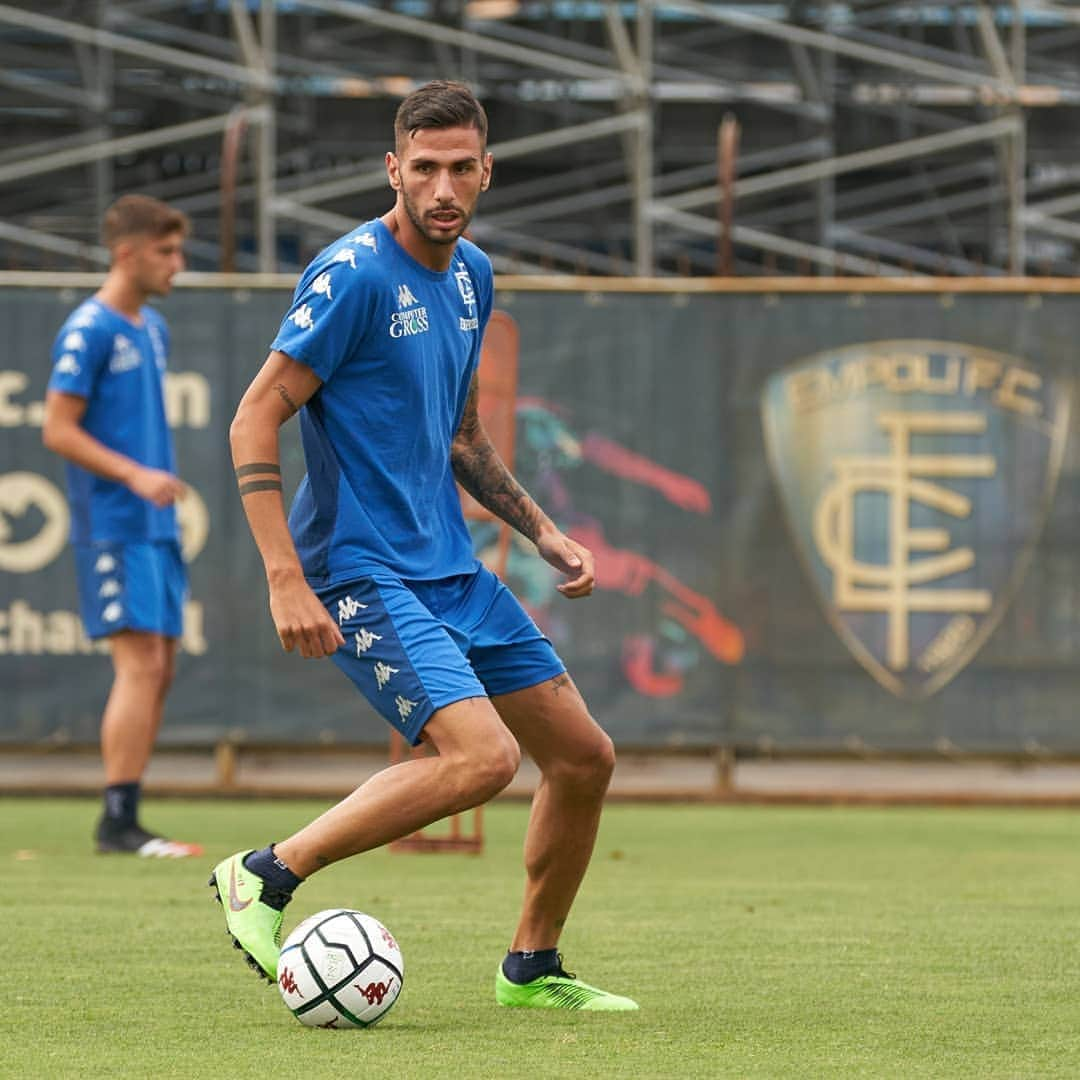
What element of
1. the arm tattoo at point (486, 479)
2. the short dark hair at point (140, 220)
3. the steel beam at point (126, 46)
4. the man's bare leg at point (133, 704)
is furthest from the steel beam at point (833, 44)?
the arm tattoo at point (486, 479)

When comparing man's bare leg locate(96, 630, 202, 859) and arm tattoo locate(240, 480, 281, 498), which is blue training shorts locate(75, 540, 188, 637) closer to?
man's bare leg locate(96, 630, 202, 859)

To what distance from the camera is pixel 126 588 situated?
7.77m

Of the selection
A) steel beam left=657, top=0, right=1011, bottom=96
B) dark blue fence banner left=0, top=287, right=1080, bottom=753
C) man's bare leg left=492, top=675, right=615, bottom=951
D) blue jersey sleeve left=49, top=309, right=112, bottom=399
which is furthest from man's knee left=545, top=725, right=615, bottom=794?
steel beam left=657, top=0, right=1011, bottom=96

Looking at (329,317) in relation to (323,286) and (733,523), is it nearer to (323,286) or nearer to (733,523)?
(323,286)

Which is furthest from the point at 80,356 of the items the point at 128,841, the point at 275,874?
the point at 275,874

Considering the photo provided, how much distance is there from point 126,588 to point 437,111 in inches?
141

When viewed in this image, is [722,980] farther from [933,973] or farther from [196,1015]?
[196,1015]

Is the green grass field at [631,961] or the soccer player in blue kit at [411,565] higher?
the soccer player in blue kit at [411,565]

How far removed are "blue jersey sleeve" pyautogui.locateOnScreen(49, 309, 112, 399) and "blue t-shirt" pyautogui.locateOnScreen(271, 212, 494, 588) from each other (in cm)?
322

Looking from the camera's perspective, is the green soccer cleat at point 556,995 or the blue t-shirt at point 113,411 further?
the blue t-shirt at point 113,411

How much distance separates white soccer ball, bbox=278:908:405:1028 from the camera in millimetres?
4430

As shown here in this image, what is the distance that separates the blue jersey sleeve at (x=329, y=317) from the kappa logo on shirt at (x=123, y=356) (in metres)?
3.40

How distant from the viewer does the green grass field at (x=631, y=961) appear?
162 inches

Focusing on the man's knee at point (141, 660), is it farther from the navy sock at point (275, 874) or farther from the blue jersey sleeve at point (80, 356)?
the navy sock at point (275, 874)
